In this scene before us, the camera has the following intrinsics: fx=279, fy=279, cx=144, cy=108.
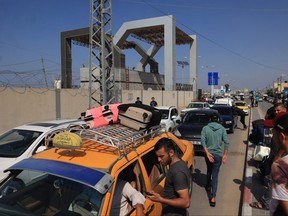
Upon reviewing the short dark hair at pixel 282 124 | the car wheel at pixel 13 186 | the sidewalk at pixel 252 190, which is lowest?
the sidewalk at pixel 252 190

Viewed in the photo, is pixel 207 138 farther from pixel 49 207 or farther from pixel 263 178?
pixel 49 207

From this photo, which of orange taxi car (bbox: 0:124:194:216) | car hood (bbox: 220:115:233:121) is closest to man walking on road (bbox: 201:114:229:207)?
orange taxi car (bbox: 0:124:194:216)

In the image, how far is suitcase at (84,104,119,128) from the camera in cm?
506

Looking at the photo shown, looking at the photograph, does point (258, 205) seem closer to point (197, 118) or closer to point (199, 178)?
point (199, 178)

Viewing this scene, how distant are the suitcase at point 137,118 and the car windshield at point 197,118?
23.3ft

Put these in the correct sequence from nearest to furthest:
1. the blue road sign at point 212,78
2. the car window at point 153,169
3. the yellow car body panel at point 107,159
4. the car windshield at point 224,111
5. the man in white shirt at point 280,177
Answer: the man in white shirt at point 280,177
the yellow car body panel at point 107,159
the car window at point 153,169
the car windshield at point 224,111
the blue road sign at point 212,78

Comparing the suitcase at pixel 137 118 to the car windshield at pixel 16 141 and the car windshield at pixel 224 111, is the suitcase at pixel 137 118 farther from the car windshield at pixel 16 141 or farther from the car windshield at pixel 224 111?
the car windshield at pixel 224 111

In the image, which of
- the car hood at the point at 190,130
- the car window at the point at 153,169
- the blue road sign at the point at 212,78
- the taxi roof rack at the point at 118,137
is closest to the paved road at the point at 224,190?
the car hood at the point at 190,130

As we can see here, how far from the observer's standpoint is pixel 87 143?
3682mm

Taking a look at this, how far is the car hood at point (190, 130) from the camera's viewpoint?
984 cm

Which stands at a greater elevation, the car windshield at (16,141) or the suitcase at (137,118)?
the suitcase at (137,118)

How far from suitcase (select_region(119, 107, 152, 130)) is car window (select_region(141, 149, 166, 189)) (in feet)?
2.43

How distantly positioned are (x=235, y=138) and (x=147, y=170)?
11.2 metres

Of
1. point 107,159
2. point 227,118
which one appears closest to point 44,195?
point 107,159
